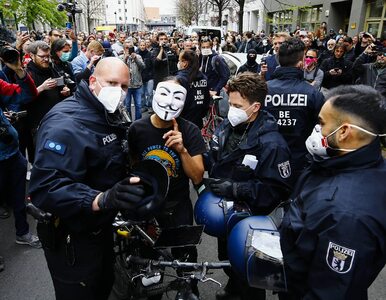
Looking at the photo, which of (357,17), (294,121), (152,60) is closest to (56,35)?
(152,60)

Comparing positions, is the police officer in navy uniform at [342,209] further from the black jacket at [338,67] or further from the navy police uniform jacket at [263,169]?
the black jacket at [338,67]

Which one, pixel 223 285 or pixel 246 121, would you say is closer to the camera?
pixel 246 121

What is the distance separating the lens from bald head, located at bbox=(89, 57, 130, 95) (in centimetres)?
207

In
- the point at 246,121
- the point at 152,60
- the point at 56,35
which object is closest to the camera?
the point at 246,121

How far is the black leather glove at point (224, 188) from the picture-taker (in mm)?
2357

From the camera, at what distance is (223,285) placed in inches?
124

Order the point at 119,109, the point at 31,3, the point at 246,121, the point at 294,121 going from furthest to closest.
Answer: the point at 31,3 < the point at 294,121 < the point at 246,121 < the point at 119,109

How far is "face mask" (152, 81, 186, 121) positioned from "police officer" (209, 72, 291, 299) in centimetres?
45

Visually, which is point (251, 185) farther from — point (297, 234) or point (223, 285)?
point (223, 285)

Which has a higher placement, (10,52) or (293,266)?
(10,52)

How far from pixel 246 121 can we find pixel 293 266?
4.15 feet

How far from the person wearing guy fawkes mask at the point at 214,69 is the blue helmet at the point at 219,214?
4.57 metres

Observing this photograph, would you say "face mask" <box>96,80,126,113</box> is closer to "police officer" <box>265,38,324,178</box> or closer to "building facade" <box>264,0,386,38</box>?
"police officer" <box>265,38,324,178</box>

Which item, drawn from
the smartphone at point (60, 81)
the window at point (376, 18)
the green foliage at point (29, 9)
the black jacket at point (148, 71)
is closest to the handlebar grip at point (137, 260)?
the smartphone at point (60, 81)
